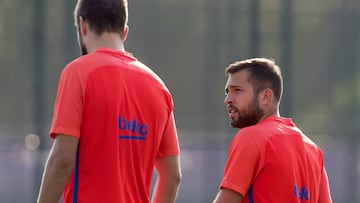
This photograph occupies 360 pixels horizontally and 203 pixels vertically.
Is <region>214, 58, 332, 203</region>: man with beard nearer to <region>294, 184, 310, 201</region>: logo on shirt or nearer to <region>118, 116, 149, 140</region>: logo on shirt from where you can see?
<region>294, 184, 310, 201</region>: logo on shirt

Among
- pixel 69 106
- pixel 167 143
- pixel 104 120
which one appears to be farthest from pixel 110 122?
pixel 167 143

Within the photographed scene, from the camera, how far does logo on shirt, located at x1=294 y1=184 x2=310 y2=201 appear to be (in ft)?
13.9

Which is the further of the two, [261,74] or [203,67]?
[203,67]

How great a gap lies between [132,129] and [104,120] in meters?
0.14

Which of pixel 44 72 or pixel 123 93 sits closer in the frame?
pixel 123 93

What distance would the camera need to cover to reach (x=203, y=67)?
9.79 m

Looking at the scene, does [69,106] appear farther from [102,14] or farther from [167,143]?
[167,143]

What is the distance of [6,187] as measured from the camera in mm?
9383

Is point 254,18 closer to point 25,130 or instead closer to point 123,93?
point 25,130

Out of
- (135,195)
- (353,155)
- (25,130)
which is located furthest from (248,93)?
(353,155)

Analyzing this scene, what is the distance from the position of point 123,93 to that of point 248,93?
61 cm

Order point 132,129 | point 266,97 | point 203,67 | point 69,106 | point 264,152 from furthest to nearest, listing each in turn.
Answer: point 203,67 < point 266,97 < point 264,152 < point 132,129 < point 69,106

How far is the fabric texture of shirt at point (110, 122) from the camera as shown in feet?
13.0

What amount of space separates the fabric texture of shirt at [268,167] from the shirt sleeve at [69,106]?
678mm
